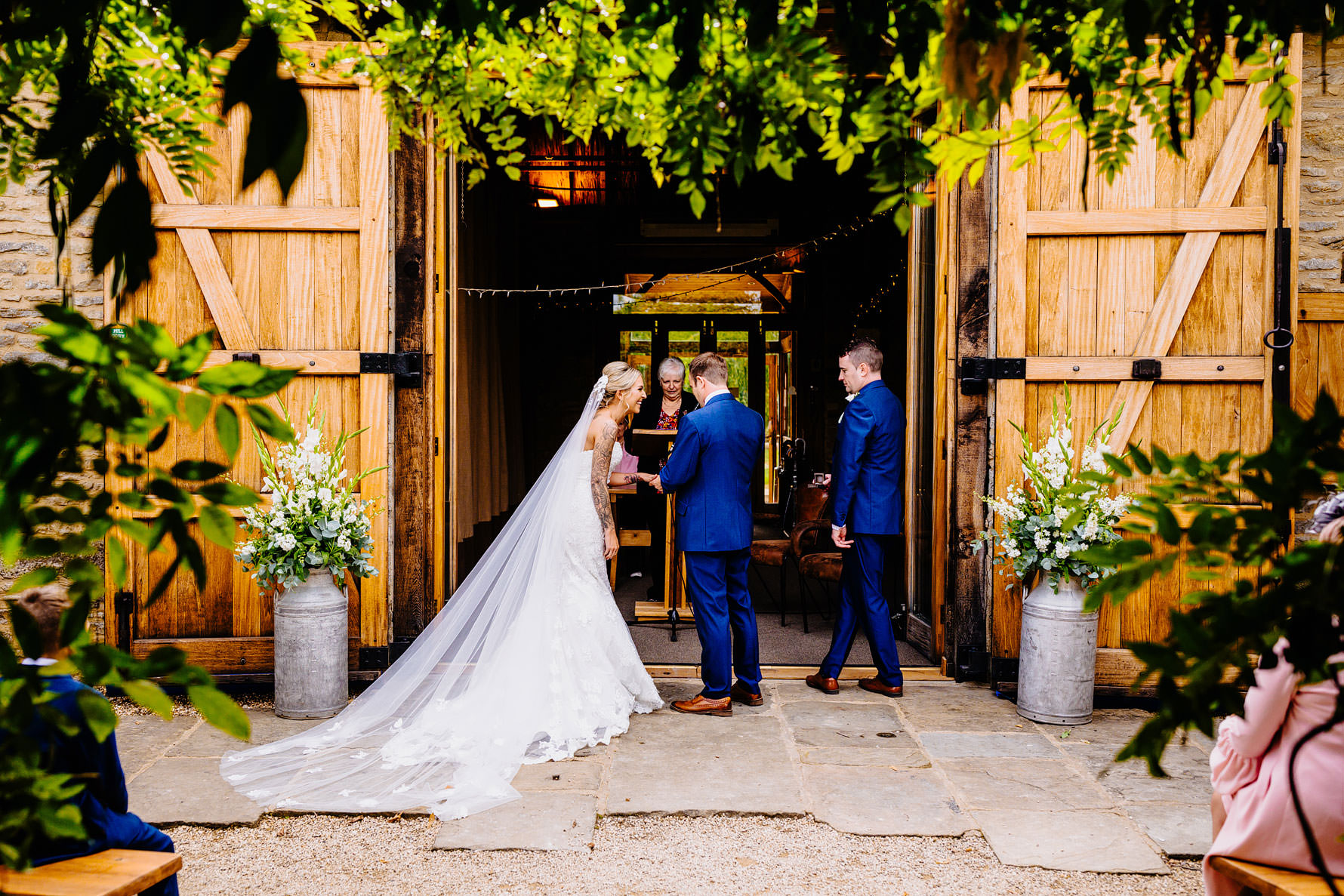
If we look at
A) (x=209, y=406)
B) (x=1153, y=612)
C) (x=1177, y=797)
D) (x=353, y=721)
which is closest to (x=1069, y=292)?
(x=1153, y=612)

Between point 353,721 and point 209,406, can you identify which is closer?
point 209,406

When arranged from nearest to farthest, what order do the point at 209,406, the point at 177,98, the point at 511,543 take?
the point at 209,406
the point at 177,98
the point at 511,543

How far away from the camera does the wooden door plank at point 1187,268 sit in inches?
179

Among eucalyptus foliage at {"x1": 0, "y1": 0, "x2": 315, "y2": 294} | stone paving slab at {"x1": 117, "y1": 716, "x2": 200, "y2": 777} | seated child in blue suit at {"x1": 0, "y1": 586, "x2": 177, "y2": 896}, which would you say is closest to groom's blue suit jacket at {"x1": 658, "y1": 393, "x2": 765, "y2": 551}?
stone paving slab at {"x1": 117, "y1": 716, "x2": 200, "y2": 777}

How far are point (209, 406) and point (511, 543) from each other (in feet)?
12.6

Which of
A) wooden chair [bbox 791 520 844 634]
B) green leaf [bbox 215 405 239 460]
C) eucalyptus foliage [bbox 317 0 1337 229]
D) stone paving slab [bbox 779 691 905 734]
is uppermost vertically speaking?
eucalyptus foliage [bbox 317 0 1337 229]

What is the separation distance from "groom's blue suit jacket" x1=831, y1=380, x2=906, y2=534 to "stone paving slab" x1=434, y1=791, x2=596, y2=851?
6.91 feet

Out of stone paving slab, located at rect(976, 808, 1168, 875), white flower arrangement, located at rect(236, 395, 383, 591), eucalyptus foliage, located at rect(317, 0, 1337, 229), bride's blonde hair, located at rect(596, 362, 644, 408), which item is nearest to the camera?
eucalyptus foliage, located at rect(317, 0, 1337, 229)

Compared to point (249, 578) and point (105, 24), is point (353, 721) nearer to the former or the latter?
point (249, 578)

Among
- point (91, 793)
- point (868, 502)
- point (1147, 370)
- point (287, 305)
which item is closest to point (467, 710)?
point (91, 793)

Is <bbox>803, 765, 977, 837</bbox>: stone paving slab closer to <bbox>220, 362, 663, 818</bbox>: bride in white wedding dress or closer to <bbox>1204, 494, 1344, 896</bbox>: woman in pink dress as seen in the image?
<bbox>220, 362, 663, 818</bbox>: bride in white wedding dress

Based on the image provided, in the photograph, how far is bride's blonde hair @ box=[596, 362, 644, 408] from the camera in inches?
194

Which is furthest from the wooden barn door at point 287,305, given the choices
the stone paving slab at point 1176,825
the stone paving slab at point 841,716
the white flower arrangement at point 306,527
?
the stone paving slab at point 1176,825

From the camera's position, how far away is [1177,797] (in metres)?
3.50
